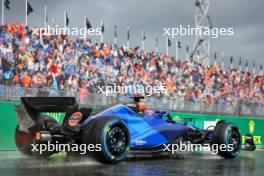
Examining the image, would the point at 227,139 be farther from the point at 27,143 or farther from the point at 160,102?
the point at 160,102

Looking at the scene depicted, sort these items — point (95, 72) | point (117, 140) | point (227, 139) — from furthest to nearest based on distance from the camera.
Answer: point (95, 72)
point (227, 139)
point (117, 140)

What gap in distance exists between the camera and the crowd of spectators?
17.9 metres

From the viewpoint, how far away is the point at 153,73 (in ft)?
90.3

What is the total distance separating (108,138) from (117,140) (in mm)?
349

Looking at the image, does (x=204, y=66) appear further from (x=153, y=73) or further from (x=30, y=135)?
(x=30, y=135)

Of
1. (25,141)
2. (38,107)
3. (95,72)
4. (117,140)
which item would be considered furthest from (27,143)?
(95,72)

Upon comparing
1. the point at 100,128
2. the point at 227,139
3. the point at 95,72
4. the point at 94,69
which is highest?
the point at 94,69

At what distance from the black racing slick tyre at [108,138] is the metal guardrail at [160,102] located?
18.6ft

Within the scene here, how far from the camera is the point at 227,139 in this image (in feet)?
35.9

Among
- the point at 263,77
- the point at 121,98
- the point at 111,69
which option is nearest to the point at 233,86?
the point at 263,77

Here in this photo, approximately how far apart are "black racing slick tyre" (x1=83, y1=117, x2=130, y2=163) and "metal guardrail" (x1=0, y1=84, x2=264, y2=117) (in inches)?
223

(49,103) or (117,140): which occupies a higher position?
(49,103)

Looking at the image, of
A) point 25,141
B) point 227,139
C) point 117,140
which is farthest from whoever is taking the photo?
point 227,139

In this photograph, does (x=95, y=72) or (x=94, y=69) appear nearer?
(x=95, y=72)
